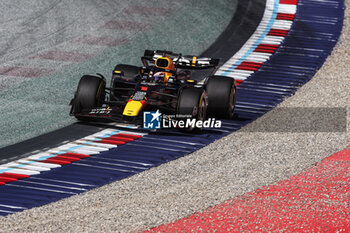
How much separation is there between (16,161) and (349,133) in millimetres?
6717

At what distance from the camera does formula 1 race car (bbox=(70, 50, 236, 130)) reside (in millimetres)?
13547

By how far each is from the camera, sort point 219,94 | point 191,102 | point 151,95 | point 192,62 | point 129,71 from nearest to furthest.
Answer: point 191,102
point 151,95
point 219,94
point 129,71
point 192,62

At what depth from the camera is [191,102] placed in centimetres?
1348

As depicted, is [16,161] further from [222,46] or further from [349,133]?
[222,46]

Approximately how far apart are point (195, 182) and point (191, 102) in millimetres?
2742

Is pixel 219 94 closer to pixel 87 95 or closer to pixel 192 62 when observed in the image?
pixel 192 62

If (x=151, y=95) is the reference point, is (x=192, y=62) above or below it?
above

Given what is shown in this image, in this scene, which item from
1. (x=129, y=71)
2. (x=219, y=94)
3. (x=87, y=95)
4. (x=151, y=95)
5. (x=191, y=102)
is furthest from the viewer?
(x=129, y=71)

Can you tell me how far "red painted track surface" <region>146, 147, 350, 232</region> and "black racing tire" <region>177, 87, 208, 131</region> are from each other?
3004mm

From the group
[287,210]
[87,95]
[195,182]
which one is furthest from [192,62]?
[287,210]

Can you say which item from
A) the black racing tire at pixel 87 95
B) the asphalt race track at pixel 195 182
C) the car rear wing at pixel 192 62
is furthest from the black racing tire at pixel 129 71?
the asphalt race track at pixel 195 182

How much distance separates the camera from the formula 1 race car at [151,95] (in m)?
13.5

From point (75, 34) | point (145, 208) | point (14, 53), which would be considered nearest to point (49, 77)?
point (14, 53)

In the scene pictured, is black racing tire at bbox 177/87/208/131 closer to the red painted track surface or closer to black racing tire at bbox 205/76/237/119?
black racing tire at bbox 205/76/237/119
